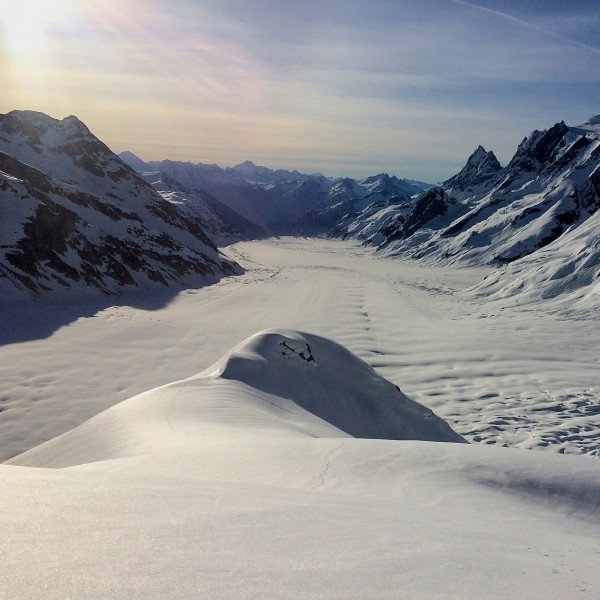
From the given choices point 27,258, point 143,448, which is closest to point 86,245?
point 27,258

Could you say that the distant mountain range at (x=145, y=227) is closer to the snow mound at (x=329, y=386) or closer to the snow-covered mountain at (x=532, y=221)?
the snow-covered mountain at (x=532, y=221)

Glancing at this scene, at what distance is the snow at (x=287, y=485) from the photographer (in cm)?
376

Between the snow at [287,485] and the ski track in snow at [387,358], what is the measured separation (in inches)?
7.9

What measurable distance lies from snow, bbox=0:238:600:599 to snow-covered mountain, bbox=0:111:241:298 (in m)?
28.3

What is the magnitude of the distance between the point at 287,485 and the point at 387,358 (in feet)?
89.8

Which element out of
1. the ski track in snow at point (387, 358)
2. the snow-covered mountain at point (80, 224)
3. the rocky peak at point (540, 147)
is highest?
the rocky peak at point (540, 147)

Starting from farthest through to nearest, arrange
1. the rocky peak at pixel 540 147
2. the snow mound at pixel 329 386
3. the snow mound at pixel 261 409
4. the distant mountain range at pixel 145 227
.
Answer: the rocky peak at pixel 540 147 → the distant mountain range at pixel 145 227 → the snow mound at pixel 329 386 → the snow mound at pixel 261 409

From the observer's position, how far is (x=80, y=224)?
6700 cm

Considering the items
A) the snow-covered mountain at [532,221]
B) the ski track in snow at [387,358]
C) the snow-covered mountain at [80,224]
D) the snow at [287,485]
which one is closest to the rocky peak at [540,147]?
the snow-covered mountain at [532,221]

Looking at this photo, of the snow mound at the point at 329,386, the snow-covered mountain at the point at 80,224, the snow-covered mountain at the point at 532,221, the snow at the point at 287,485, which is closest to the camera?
the snow at the point at 287,485

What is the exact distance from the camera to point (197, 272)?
82.8 metres

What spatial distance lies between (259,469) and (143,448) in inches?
130

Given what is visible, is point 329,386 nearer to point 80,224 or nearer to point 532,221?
point 80,224

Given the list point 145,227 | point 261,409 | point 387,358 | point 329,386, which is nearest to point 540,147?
point 145,227
